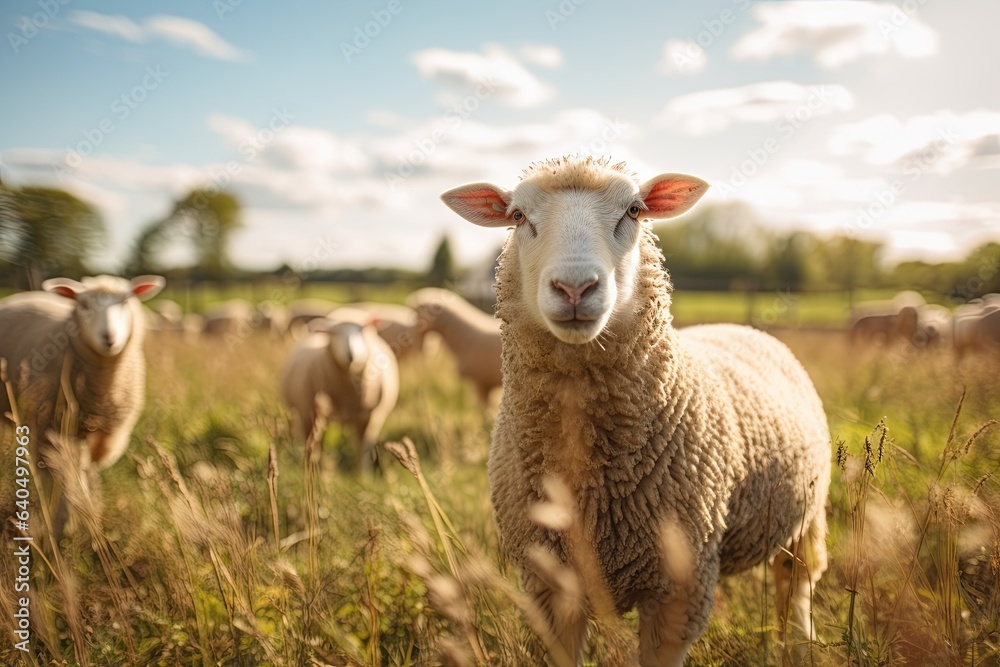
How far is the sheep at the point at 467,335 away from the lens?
7824 mm

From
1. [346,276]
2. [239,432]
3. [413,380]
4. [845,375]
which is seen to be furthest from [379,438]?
[346,276]

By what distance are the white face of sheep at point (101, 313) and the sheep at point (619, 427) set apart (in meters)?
3.05

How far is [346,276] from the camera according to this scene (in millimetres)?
36188

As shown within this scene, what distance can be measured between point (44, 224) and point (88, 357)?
3.33 metres

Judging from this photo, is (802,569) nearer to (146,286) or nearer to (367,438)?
(367,438)

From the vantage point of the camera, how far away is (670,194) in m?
2.59

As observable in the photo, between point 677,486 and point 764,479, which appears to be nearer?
point 677,486

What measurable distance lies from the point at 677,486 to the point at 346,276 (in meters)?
35.7

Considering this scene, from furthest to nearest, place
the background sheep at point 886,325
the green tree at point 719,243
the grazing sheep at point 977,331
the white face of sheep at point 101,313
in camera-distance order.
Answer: the green tree at point 719,243
the background sheep at point 886,325
the grazing sheep at point 977,331
the white face of sheep at point 101,313

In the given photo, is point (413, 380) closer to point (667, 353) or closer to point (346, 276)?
point (667, 353)

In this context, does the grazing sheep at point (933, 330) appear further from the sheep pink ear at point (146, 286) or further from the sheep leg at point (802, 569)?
the sheep pink ear at point (146, 286)

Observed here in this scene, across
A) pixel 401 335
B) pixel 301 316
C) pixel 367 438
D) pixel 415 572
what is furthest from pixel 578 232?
pixel 301 316

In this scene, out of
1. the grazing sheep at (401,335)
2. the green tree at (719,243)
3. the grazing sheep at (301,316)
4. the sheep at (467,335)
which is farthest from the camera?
the green tree at (719,243)

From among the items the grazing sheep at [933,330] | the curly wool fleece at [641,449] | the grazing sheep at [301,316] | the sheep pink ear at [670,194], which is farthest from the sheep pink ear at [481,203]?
the grazing sheep at [301,316]
